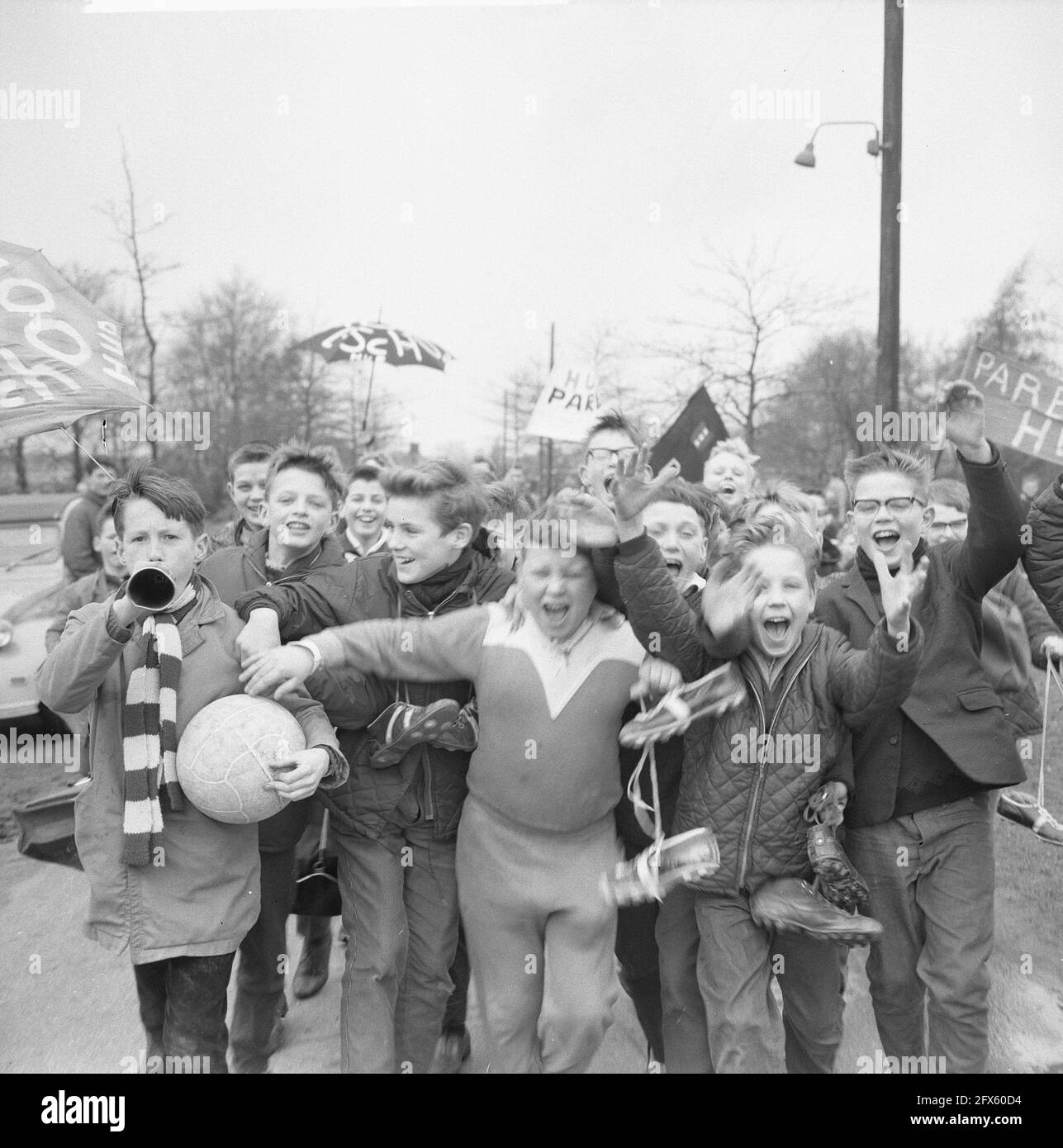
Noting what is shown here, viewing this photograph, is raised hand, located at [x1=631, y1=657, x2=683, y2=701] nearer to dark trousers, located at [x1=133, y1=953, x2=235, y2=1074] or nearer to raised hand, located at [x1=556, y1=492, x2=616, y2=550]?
raised hand, located at [x1=556, y1=492, x2=616, y2=550]

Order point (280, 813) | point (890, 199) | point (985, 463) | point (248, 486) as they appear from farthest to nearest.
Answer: point (890, 199) → point (248, 486) → point (280, 813) → point (985, 463)

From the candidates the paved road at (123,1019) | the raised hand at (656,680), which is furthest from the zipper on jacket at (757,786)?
the paved road at (123,1019)

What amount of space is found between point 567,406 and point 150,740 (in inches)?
238

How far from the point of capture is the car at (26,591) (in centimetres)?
684

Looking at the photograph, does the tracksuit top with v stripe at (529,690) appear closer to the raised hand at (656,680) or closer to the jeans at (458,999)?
the raised hand at (656,680)

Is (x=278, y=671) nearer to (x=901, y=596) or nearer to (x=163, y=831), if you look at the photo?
(x=163, y=831)

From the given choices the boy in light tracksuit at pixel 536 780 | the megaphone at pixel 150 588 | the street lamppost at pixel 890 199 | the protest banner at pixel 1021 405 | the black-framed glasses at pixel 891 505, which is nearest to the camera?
the megaphone at pixel 150 588

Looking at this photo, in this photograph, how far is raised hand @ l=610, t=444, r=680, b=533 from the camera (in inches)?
114

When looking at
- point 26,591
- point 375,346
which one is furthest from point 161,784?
point 375,346

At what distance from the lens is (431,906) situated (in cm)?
341

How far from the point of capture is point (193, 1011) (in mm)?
3107

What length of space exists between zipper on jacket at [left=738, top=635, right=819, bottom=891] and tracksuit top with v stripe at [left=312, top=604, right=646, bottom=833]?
39 centimetres

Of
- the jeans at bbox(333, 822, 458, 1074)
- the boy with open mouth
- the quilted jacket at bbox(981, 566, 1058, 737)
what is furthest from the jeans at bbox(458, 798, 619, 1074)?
the quilted jacket at bbox(981, 566, 1058, 737)

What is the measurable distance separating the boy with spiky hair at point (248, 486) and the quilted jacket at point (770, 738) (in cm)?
257
